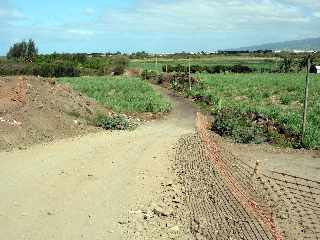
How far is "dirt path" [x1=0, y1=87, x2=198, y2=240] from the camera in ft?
33.9

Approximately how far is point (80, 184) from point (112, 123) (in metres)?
9.65

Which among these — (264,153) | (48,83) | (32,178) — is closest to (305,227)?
(32,178)

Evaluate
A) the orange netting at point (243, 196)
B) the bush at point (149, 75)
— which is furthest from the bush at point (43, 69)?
the orange netting at point (243, 196)

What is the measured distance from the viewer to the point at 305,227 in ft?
35.0

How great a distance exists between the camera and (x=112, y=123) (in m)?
22.9

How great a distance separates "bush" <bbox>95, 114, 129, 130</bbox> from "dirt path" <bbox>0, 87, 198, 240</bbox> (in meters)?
1.83

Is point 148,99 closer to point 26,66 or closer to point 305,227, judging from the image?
point 305,227

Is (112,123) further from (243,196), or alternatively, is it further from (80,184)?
(243,196)

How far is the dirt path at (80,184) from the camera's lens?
407 inches

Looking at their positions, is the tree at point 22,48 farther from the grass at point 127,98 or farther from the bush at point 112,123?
the bush at point 112,123

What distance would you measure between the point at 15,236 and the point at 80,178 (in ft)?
13.8

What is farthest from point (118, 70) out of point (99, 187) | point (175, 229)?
point (175, 229)

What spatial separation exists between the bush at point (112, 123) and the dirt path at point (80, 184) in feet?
6.00

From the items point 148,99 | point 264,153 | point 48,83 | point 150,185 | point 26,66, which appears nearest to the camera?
point 150,185
